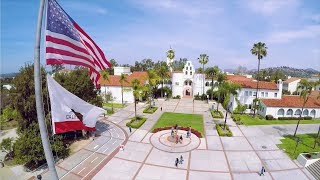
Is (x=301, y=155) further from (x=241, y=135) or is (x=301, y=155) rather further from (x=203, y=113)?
(x=203, y=113)

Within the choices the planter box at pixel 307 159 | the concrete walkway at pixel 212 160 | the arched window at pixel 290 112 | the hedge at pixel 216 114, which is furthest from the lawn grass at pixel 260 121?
the planter box at pixel 307 159

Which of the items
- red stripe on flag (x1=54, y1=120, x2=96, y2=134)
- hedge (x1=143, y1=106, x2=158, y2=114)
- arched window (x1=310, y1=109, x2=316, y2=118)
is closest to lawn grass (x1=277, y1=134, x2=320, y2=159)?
arched window (x1=310, y1=109, x2=316, y2=118)

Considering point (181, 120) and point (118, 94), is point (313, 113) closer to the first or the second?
point (181, 120)

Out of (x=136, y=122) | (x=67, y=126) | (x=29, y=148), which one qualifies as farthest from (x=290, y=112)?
(x=67, y=126)

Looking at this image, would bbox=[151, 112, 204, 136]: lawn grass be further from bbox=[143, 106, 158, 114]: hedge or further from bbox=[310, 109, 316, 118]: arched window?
bbox=[310, 109, 316, 118]: arched window

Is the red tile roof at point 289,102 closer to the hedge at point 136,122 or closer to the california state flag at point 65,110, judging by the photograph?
the hedge at point 136,122

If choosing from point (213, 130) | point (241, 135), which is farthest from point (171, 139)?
point (241, 135)
